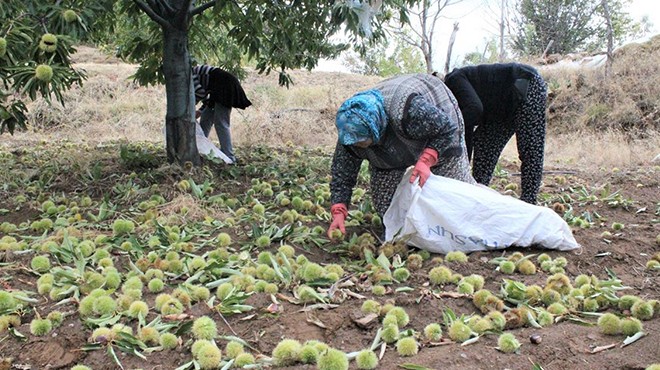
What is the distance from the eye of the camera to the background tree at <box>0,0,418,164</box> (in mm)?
2756

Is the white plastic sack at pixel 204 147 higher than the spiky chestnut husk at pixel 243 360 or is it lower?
higher

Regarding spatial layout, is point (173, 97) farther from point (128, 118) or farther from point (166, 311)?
point (128, 118)

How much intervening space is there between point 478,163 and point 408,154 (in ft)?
3.74

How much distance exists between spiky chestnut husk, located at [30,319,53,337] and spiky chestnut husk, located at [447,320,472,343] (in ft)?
4.36

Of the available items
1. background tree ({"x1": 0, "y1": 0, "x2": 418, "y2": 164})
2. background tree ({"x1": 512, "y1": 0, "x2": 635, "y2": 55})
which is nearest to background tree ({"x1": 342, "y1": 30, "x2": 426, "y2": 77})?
background tree ({"x1": 512, "y1": 0, "x2": 635, "y2": 55})

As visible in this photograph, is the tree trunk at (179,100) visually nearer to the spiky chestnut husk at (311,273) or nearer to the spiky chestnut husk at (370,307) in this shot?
the spiky chestnut husk at (311,273)

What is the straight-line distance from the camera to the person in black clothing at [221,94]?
5.40 m

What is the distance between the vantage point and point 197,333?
6.03ft

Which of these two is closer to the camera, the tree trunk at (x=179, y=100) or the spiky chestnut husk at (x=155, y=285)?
the spiky chestnut husk at (x=155, y=285)

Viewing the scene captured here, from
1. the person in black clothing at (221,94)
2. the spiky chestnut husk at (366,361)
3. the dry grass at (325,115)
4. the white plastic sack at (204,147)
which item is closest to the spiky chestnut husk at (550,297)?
the spiky chestnut husk at (366,361)

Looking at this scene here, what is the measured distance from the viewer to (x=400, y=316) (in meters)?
1.96

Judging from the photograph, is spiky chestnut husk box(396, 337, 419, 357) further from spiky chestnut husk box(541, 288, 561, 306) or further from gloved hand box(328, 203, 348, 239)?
gloved hand box(328, 203, 348, 239)

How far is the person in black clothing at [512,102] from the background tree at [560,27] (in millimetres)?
15642

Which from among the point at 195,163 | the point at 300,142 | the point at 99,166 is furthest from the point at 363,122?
the point at 300,142
